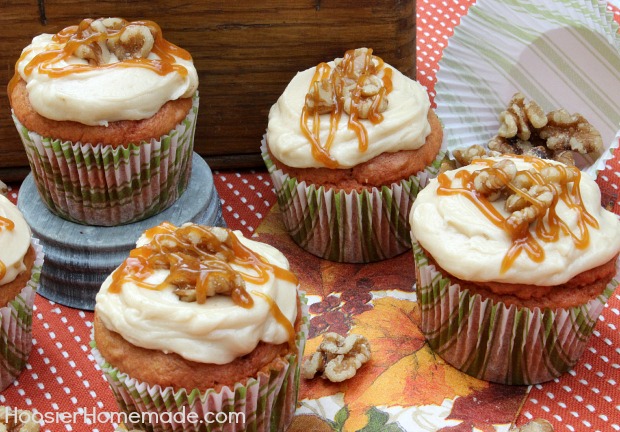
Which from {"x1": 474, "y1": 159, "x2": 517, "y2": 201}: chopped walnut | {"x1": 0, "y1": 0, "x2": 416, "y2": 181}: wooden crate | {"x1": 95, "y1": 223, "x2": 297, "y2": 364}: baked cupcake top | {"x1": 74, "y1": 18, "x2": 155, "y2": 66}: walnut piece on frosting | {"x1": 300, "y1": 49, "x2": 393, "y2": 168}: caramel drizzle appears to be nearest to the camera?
{"x1": 95, "y1": 223, "x2": 297, "y2": 364}: baked cupcake top

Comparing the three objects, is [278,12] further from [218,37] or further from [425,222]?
[425,222]

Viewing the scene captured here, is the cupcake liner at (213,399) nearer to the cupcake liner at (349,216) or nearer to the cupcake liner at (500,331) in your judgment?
the cupcake liner at (500,331)

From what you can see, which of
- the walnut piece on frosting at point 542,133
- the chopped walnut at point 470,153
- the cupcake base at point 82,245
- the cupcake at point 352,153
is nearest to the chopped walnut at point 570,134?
the walnut piece on frosting at point 542,133

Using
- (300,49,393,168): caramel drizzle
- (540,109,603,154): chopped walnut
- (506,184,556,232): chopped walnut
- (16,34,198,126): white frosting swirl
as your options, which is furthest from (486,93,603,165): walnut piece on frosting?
(16,34,198,126): white frosting swirl

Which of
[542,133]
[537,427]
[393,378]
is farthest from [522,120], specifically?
[537,427]

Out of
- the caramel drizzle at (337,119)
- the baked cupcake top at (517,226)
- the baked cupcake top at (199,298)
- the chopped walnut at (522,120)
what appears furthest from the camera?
the chopped walnut at (522,120)

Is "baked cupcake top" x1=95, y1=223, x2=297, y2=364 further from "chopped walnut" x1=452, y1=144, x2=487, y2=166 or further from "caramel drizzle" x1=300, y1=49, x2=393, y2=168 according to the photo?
"chopped walnut" x1=452, y1=144, x2=487, y2=166
